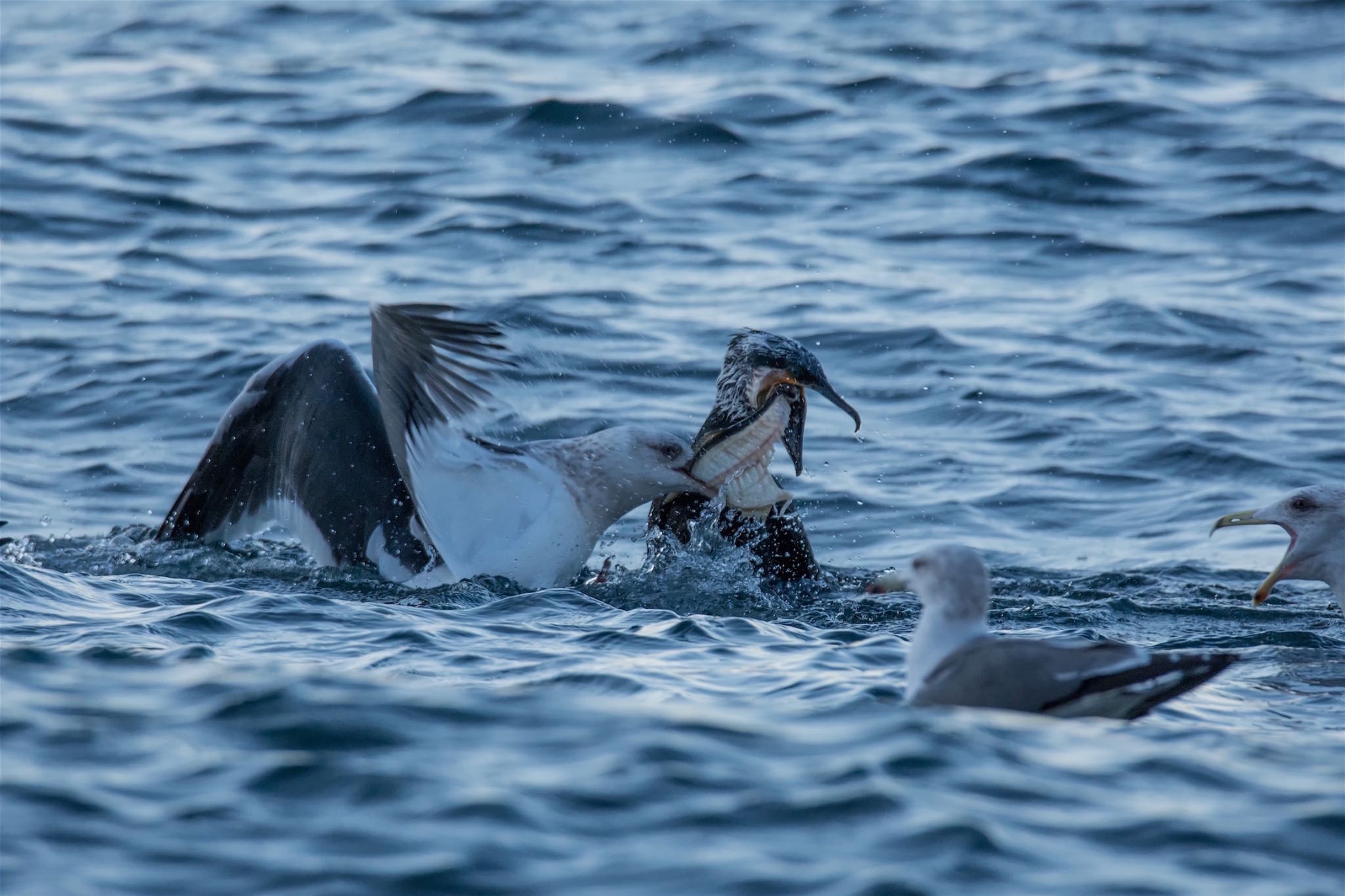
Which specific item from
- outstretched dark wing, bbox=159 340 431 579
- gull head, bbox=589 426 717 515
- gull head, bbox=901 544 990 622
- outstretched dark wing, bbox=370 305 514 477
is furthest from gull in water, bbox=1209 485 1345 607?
outstretched dark wing, bbox=159 340 431 579

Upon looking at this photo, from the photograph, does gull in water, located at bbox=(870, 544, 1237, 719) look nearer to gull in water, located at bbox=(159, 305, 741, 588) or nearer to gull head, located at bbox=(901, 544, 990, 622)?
gull head, located at bbox=(901, 544, 990, 622)

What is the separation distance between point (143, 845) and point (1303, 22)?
1828 cm

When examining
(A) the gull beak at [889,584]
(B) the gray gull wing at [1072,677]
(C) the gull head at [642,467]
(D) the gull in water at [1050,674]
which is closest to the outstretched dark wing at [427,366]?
(C) the gull head at [642,467]

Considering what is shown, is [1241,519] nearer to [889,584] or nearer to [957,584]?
[889,584]

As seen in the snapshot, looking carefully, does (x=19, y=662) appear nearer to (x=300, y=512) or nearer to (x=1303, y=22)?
(x=300, y=512)

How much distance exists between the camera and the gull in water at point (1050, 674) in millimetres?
4660

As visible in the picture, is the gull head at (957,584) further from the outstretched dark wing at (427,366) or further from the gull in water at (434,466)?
the outstretched dark wing at (427,366)

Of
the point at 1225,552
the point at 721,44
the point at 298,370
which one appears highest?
the point at 721,44

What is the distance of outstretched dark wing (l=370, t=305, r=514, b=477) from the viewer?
7.03m

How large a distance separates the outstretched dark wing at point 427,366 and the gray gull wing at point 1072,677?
2956 mm

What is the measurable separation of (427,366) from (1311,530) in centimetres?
368

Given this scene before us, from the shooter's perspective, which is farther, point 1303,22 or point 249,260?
point 1303,22

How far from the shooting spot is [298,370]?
7.95 meters

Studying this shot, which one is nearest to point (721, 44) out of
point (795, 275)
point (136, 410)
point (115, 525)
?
point (795, 275)
